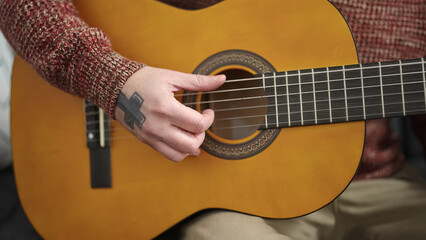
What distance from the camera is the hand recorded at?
62 cm

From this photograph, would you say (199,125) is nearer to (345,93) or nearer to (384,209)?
(345,93)

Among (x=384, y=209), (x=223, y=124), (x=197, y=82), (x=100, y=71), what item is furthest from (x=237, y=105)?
(x=384, y=209)

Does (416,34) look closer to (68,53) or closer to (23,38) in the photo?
(68,53)

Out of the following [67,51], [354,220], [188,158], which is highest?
[67,51]

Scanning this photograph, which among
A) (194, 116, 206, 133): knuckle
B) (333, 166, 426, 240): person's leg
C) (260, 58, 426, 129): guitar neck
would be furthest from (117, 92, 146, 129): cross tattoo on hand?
(333, 166, 426, 240): person's leg

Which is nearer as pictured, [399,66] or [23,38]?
[399,66]

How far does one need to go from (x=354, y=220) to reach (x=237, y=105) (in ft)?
1.38

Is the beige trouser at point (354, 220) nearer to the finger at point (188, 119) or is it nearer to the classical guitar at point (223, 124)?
the classical guitar at point (223, 124)

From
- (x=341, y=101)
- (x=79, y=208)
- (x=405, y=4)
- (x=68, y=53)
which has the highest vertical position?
(x=405, y=4)

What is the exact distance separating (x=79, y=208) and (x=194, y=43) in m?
0.50

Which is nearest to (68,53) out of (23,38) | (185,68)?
(23,38)

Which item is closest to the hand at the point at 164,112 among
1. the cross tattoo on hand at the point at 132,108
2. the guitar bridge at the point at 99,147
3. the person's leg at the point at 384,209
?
the cross tattoo on hand at the point at 132,108

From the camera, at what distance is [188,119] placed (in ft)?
2.03

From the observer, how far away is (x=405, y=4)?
2.49 feet
